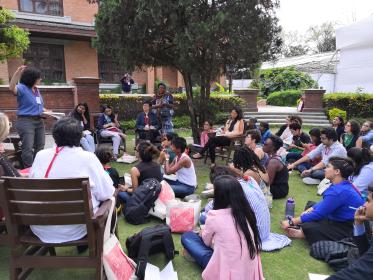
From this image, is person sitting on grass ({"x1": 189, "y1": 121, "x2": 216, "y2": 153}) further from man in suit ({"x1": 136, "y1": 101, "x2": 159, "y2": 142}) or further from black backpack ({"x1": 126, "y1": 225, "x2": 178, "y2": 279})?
black backpack ({"x1": 126, "y1": 225, "x2": 178, "y2": 279})

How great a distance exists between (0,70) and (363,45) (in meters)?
18.3

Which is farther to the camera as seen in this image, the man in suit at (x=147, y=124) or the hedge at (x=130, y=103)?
the hedge at (x=130, y=103)

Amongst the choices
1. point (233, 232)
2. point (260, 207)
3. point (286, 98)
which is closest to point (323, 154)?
point (260, 207)

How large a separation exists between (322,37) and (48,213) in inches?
2073

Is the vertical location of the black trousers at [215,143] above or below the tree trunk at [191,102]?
below

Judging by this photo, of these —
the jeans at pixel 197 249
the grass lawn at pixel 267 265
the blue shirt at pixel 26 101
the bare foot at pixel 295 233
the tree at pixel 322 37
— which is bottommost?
the grass lawn at pixel 267 265

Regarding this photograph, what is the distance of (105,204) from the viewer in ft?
8.96

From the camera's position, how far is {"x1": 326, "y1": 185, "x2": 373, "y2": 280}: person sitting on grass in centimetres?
183

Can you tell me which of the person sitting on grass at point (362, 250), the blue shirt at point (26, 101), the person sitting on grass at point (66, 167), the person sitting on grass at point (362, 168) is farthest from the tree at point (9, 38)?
the person sitting on grass at point (362, 250)

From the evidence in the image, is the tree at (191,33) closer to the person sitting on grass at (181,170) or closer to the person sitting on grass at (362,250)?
the person sitting on grass at (181,170)

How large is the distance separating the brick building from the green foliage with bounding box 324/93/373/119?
796cm

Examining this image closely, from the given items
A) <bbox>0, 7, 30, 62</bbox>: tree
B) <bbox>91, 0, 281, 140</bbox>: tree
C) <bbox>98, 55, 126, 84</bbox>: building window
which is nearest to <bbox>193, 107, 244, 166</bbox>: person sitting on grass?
<bbox>91, 0, 281, 140</bbox>: tree

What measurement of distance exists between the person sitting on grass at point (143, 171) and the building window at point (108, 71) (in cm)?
1538

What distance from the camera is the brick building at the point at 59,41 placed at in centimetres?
1545
